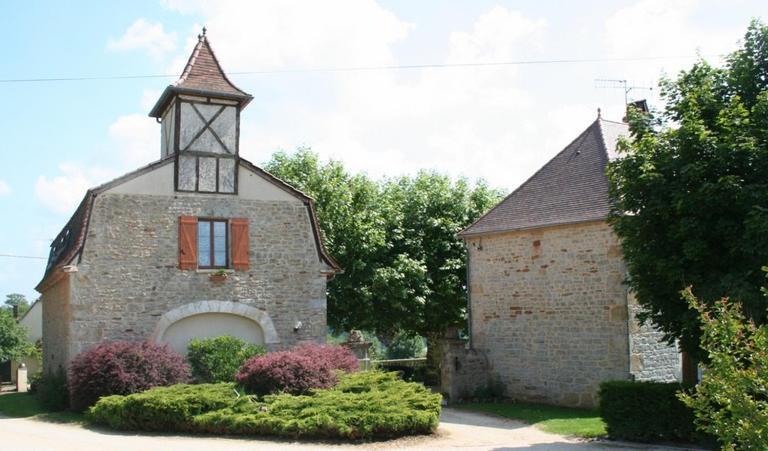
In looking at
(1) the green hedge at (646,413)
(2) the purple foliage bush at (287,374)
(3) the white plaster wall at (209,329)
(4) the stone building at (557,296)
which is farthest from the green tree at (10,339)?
(1) the green hedge at (646,413)

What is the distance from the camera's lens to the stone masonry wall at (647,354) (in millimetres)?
16453

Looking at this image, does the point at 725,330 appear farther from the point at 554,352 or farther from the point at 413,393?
the point at 554,352

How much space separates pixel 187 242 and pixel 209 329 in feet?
7.21

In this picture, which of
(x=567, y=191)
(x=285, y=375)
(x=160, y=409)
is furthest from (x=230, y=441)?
(x=567, y=191)

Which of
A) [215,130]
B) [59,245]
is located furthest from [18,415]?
[215,130]

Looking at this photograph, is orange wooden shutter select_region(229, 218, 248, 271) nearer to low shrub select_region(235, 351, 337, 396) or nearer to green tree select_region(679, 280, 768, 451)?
low shrub select_region(235, 351, 337, 396)

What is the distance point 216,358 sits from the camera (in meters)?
17.0

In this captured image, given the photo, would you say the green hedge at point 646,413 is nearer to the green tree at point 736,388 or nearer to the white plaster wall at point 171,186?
the green tree at point 736,388

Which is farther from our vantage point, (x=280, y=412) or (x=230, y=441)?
(x=280, y=412)

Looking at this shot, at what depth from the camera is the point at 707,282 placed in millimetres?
11164

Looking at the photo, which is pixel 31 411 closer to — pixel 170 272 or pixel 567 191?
pixel 170 272

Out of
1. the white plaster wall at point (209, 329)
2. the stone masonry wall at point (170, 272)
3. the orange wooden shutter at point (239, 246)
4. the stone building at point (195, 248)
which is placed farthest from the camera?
the orange wooden shutter at point (239, 246)

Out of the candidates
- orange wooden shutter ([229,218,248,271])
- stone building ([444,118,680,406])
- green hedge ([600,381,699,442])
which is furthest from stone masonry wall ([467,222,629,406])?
orange wooden shutter ([229,218,248,271])

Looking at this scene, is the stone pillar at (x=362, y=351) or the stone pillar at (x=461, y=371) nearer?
the stone pillar at (x=461, y=371)
